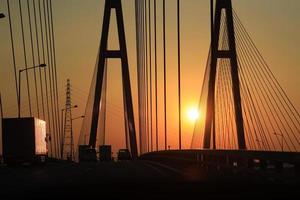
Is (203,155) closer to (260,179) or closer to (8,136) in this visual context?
(260,179)

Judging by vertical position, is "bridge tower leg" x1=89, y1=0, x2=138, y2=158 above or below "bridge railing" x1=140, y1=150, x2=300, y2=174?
above

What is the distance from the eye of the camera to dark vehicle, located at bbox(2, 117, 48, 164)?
5406 cm

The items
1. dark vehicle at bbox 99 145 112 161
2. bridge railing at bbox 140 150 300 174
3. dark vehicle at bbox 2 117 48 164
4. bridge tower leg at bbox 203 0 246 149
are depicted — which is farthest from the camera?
dark vehicle at bbox 99 145 112 161

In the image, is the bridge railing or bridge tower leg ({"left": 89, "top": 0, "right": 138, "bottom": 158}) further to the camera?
bridge tower leg ({"left": 89, "top": 0, "right": 138, "bottom": 158})

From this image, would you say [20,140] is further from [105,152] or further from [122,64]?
[105,152]

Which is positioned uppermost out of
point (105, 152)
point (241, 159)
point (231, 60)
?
point (231, 60)

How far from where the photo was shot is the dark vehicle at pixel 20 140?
54062 mm

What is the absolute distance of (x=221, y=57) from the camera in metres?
42.4

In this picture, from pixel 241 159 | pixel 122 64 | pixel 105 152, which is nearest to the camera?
pixel 241 159

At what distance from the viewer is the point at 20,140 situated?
54.7 m

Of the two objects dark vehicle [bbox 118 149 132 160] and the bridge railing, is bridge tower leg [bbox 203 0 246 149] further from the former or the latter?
dark vehicle [bbox 118 149 132 160]

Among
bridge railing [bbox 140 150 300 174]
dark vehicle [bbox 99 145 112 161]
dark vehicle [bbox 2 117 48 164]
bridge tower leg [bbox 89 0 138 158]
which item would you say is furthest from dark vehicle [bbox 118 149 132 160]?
bridge railing [bbox 140 150 300 174]

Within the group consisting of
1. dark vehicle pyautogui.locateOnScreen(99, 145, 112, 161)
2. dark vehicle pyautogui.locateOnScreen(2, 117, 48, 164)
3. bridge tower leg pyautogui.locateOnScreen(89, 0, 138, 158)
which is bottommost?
dark vehicle pyautogui.locateOnScreen(99, 145, 112, 161)

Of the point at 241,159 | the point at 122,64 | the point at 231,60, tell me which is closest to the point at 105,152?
the point at 122,64
